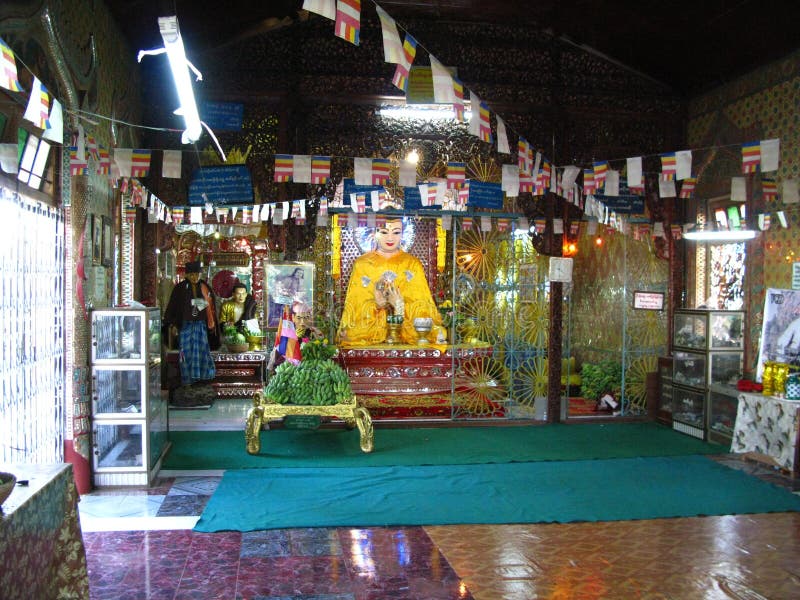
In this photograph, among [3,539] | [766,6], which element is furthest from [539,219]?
[3,539]

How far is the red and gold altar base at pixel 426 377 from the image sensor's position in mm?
9555

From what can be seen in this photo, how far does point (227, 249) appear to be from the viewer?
12.3 meters

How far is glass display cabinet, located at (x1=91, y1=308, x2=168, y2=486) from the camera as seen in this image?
21.4 feet

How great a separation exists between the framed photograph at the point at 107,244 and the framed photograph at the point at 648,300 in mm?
6576

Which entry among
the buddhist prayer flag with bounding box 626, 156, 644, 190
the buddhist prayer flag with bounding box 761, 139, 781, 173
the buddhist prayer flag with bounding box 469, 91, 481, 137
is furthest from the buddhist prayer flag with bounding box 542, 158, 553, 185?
the buddhist prayer flag with bounding box 761, 139, 781, 173

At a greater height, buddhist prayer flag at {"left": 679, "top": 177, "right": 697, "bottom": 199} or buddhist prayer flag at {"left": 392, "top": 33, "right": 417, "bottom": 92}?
buddhist prayer flag at {"left": 392, "top": 33, "right": 417, "bottom": 92}

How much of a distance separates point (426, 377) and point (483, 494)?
10.9ft

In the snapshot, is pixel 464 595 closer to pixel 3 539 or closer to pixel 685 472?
pixel 3 539

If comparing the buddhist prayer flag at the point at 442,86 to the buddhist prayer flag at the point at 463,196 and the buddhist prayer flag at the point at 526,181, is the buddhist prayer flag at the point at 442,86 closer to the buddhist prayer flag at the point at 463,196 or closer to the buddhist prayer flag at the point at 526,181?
the buddhist prayer flag at the point at 526,181

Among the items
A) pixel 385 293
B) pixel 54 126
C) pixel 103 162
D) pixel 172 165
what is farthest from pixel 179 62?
pixel 385 293

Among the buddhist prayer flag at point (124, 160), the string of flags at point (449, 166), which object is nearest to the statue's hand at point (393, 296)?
the string of flags at point (449, 166)

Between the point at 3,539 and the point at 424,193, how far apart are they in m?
6.40

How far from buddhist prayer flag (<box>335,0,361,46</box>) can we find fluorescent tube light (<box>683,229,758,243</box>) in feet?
18.5

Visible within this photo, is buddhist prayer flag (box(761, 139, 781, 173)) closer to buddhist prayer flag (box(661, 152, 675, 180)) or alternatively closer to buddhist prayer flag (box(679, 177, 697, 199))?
buddhist prayer flag (box(661, 152, 675, 180))
